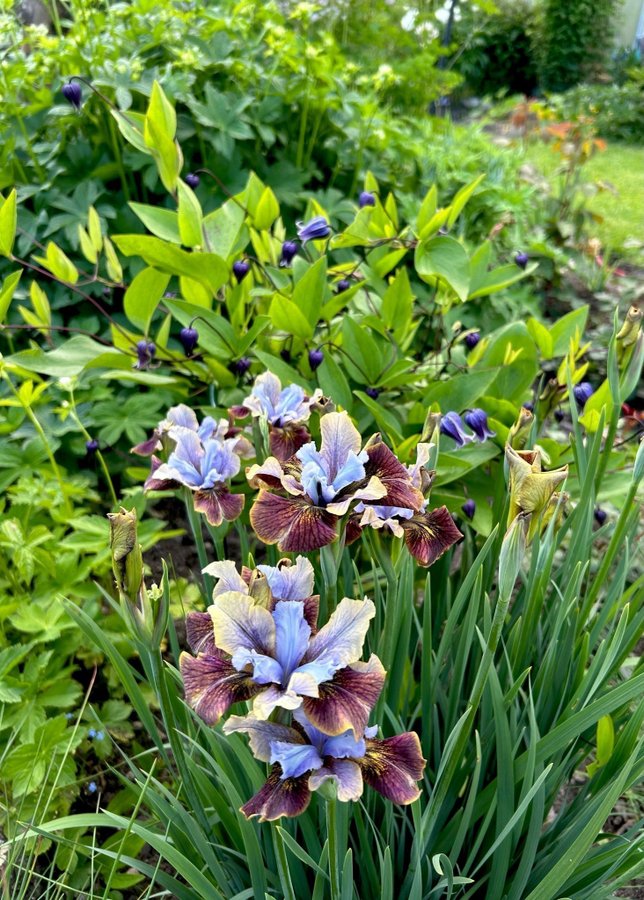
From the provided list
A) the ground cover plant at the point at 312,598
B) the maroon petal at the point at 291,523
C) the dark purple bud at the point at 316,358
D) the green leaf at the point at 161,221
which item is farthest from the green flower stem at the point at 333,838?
the green leaf at the point at 161,221

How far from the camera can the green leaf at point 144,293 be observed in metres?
1.67

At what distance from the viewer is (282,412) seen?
119 centimetres

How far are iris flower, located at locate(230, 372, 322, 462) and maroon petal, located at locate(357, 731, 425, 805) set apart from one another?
0.47 meters

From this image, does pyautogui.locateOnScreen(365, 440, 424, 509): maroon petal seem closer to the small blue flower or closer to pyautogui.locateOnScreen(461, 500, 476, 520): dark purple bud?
the small blue flower

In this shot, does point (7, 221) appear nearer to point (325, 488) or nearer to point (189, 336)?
point (189, 336)

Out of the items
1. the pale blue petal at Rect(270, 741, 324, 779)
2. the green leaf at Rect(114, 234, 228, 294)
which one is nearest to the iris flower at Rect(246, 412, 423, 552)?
the pale blue petal at Rect(270, 741, 324, 779)

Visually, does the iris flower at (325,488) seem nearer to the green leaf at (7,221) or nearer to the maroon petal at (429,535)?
the maroon petal at (429,535)

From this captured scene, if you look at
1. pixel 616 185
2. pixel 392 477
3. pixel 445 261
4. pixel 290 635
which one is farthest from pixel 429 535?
pixel 616 185

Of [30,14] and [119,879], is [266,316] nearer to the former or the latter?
[119,879]

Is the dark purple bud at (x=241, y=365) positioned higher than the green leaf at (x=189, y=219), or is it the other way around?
the green leaf at (x=189, y=219)

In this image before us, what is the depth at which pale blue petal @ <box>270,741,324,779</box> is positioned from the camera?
0.72m

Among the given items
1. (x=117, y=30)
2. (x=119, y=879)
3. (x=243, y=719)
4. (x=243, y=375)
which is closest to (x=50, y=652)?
(x=119, y=879)

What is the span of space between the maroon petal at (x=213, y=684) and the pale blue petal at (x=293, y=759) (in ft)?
0.20

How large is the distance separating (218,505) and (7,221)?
78cm
